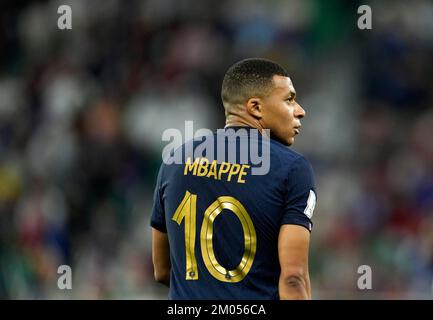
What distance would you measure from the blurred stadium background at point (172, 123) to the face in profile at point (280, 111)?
181 inches

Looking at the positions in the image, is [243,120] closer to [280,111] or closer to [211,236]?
[280,111]

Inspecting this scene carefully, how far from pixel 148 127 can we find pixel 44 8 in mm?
3169

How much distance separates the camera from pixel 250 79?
4.53 m

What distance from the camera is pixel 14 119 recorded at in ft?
40.9

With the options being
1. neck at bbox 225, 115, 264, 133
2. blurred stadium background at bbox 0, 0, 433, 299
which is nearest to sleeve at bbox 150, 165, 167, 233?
neck at bbox 225, 115, 264, 133

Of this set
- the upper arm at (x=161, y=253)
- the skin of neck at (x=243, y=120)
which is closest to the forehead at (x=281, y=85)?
the skin of neck at (x=243, y=120)

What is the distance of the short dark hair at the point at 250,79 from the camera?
452 cm

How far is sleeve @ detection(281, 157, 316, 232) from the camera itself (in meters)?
4.26

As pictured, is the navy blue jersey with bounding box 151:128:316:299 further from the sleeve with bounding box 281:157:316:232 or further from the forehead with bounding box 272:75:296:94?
the forehead with bounding box 272:75:296:94

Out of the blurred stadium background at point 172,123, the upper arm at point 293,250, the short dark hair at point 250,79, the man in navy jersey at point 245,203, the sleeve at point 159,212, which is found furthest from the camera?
the blurred stadium background at point 172,123

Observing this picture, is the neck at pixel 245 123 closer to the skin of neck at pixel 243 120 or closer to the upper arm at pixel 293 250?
the skin of neck at pixel 243 120

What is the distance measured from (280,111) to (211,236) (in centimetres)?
66

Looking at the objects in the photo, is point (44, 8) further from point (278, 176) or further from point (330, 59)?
point (278, 176)
